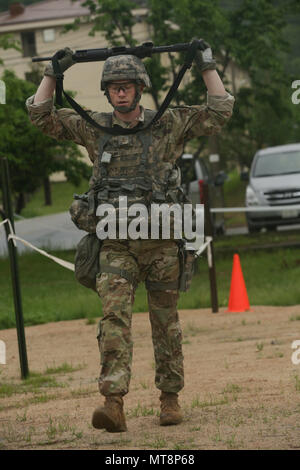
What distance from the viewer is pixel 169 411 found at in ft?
19.1

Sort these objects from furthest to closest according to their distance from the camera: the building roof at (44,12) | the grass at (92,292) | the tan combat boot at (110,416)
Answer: the building roof at (44,12), the grass at (92,292), the tan combat boot at (110,416)

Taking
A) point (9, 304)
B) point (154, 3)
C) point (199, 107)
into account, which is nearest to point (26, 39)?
point (154, 3)

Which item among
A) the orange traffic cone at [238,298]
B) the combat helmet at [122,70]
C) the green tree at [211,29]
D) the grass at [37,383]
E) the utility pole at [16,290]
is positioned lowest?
the grass at [37,383]

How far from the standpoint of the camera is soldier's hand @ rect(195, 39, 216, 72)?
5.78 meters

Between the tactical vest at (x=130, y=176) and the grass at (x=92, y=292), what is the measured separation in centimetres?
533

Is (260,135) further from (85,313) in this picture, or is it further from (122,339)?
(122,339)

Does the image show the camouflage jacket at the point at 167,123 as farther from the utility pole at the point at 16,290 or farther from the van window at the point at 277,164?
the van window at the point at 277,164

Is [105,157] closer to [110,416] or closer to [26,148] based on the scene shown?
[110,416]

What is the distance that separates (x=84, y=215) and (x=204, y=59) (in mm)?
1089

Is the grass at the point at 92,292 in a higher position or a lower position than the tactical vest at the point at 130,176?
lower

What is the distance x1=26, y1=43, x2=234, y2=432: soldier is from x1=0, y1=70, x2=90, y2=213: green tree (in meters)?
13.5

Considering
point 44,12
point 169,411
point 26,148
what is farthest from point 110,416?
point 44,12

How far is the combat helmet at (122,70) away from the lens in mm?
5750

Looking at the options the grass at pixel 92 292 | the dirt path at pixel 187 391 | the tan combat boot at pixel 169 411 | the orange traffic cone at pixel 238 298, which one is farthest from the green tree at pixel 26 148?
the tan combat boot at pixel 169 411
